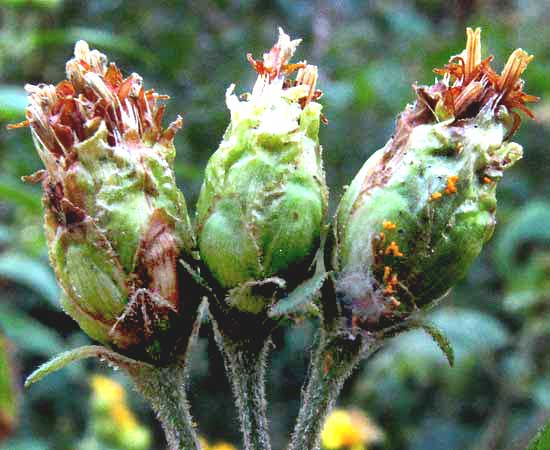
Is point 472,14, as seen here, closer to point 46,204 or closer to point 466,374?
point 466,374

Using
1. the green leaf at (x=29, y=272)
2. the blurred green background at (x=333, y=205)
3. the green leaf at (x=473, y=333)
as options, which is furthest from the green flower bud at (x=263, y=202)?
the green leaf at (x=473, y=333)

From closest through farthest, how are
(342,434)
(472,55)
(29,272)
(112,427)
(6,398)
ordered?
(472,55), (342,434), (6,398), (29,272), (112,427)

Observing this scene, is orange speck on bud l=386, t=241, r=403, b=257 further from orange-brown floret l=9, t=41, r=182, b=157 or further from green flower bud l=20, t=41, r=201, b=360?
orange-brown floret l=9, t=41, r=182, b=157

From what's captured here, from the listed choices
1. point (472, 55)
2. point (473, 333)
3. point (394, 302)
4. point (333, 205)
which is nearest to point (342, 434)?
point (473, 333)

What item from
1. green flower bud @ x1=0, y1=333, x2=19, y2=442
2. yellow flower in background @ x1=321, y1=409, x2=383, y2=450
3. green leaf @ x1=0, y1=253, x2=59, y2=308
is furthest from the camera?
green leaf @ x1=0, y1=253, x2=59, y2=308

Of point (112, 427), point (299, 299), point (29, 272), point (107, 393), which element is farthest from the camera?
point (107, 393)

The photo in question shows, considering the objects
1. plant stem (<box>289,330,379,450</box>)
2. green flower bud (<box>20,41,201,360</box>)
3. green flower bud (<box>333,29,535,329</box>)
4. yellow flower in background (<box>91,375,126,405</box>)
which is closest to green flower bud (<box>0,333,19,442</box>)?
yellow flower in background (<box>91,375,126,405</box>)

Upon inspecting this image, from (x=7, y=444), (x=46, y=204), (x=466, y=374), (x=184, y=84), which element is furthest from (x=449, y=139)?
(x=184, y=84)

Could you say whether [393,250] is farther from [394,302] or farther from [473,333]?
[473,333]
